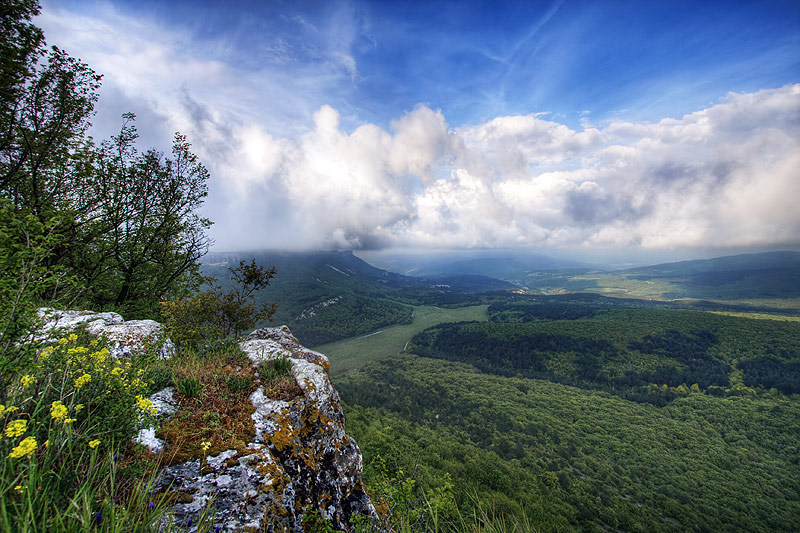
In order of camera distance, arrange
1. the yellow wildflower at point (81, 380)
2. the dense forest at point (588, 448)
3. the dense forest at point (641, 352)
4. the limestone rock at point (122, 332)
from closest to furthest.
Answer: the yellow wildflower at point (81, 380) → the limestone rock at point (122, 332) → the dense forest at point (588, 448) → the dense forest at point (641, 352)

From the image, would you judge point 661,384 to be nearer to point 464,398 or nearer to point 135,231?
point 464,398

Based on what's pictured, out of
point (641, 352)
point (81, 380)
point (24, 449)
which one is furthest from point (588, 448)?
point (24, 449)

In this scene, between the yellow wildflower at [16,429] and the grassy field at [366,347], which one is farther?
Answer: the grassy field at [366,347]

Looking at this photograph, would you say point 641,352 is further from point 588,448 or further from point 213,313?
point 213,313

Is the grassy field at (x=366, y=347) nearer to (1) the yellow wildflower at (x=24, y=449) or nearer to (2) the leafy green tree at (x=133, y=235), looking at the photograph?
(2) the leafy green tree at (x=133, y=235)

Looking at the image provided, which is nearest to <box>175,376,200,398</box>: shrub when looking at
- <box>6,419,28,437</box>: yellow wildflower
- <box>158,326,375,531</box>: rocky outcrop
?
<box>158,326,375,531</box>: rocky outcrop

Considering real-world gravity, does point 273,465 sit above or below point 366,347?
above

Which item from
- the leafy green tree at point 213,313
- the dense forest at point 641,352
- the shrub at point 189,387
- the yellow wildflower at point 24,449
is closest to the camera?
the yellow wildflower at point 24,449

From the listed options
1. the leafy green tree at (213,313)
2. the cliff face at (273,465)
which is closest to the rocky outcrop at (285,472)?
the cliff face at (273,465)
